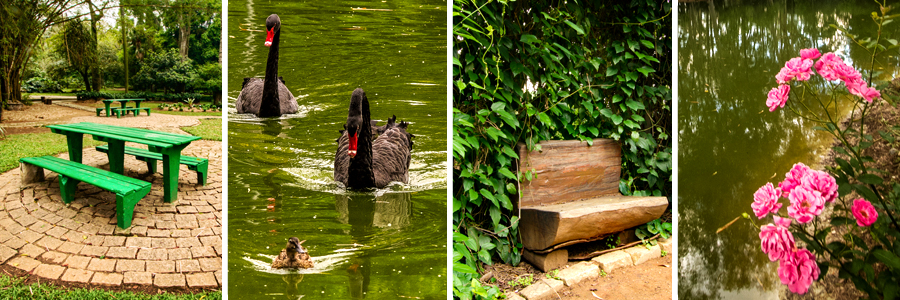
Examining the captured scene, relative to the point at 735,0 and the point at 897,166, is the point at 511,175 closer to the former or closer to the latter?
the point at 735,0

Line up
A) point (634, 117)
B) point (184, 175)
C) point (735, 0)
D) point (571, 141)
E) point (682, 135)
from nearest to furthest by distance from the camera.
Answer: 1. point (735, 0)
2. point (682, 135)
3. point (184, 175)
4. point (571, 141)
5. point (634, 117)

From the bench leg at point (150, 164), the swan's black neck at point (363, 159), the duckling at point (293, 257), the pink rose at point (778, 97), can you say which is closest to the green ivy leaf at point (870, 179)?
the pink rose at point (778, 97)

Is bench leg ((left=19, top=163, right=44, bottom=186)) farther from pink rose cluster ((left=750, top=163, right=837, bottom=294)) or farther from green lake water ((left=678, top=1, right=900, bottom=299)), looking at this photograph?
pink rose cluster ((left=750, top=163, right=837, bottom=294))

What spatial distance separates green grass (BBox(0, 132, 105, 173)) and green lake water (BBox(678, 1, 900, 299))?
3.03 meters

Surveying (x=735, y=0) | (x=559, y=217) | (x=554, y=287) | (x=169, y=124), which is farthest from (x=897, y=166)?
(x=169, y=124)

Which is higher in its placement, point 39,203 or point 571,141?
point 571,141

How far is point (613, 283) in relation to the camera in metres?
2.55

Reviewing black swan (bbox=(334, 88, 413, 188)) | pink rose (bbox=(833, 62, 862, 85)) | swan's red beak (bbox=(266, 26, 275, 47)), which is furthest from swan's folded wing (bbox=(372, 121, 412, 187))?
pink rose (bbox=(833, 62, 862, 85))

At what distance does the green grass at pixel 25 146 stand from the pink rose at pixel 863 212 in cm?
339

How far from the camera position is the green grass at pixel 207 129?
2080mm

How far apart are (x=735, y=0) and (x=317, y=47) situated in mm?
1735

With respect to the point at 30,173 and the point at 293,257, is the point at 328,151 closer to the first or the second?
the point at 293,257

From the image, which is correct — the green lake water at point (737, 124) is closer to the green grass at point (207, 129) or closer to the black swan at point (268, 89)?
the black swan at point (268, 89)

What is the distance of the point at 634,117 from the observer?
2758 mm
